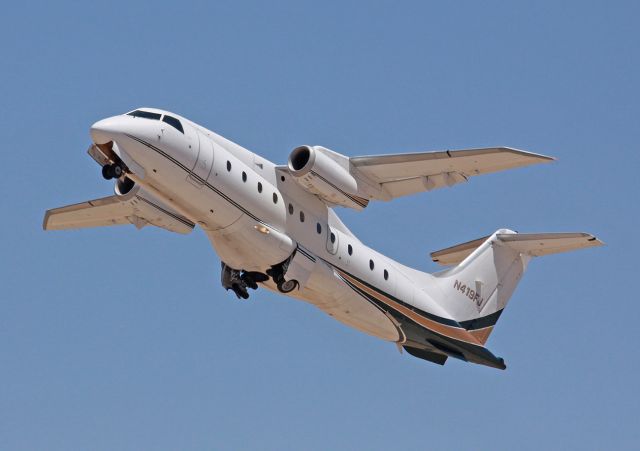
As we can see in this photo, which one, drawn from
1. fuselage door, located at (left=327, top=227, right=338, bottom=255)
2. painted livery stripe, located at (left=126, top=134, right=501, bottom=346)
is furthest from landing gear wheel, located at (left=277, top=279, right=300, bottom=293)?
fuselage door, located at (left=327, top=227, right=338, bottom=255)

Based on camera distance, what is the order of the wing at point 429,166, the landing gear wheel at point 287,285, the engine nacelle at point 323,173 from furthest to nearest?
the landing gear wheel at point 287,285 → the engine nacelle at point 323,173 → the wing at point 429,166

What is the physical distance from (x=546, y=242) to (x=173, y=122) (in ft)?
22.1

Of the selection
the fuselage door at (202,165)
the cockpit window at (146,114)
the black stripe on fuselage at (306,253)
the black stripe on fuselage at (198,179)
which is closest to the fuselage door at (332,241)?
the black stripe on fuselage at (306,253)

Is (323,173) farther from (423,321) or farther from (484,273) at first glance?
(484,273)

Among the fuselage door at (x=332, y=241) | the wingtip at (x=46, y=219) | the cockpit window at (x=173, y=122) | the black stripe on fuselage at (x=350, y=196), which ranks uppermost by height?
the black stripe on fuselage at (x=350, y=196)

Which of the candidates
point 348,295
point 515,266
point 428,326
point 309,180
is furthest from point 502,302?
point 309,180

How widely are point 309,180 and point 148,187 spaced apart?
2287mm

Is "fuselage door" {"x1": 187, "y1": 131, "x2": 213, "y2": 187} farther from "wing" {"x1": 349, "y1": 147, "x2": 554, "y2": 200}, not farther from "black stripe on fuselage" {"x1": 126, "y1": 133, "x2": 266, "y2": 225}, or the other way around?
"wing" {"x1": 349, "y1": 147, "x2": 554, "y2": 200}

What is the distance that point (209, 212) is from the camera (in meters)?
16.3

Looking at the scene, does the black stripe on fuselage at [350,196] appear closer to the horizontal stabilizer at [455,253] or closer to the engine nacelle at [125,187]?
the engine nacelle at [125,187]

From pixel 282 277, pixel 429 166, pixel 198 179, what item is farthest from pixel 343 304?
pixel 198 179

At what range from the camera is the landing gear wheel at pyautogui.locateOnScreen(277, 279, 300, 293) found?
675 inches

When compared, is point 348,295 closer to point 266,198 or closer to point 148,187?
point 266,198

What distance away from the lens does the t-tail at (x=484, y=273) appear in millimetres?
19750
